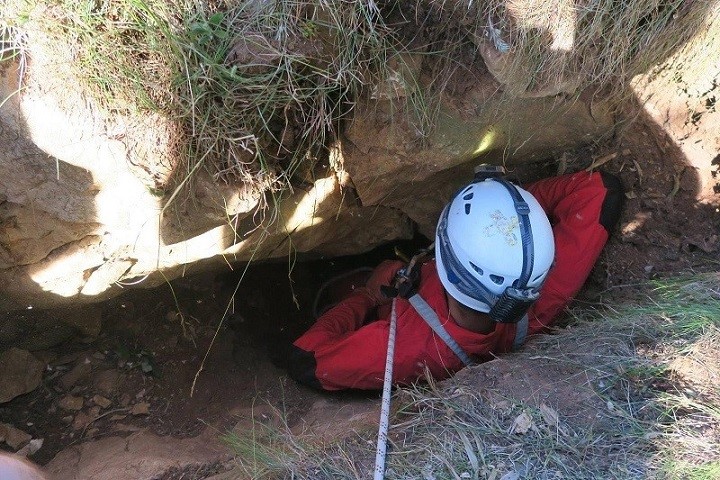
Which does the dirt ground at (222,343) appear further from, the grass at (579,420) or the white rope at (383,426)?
the grass at (579,420)

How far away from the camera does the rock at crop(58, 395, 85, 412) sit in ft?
11.3

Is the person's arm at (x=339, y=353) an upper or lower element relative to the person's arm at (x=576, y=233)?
lower

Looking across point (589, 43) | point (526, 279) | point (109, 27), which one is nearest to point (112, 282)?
point (109, 27)

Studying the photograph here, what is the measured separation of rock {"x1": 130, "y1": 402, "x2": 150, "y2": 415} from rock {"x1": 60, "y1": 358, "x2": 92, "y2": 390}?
1.28 ft

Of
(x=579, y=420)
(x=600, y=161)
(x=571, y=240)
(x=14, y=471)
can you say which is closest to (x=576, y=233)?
(x=571, y=240)

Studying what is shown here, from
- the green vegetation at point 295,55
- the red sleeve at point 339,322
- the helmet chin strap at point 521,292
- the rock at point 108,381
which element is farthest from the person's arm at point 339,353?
the rock at point 108,381

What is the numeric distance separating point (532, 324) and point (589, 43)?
4.85ft

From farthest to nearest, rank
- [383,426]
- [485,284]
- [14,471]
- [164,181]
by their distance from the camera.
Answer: [485,284], [164,181], [383,426], [14,471]

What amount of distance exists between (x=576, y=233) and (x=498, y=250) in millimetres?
619

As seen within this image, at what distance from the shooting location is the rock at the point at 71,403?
346cm

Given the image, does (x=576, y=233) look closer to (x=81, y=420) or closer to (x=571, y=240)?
(x=571, y=240)

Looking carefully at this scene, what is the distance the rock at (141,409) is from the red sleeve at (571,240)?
2.32 meters

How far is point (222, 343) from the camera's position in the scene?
13.2 feet

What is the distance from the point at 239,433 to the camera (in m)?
2.93
